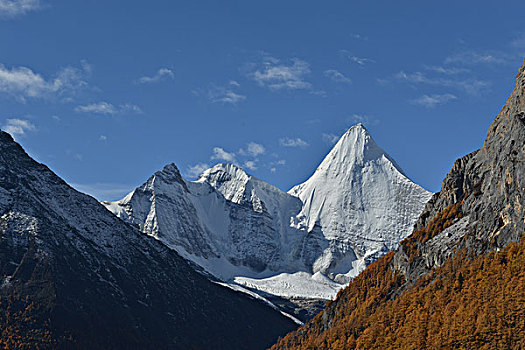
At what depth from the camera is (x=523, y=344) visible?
191000mm

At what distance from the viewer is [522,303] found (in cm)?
19875

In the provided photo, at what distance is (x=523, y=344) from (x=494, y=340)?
8.72 metres

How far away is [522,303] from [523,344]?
413 inches

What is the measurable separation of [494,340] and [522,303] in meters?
9.23

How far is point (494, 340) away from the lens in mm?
198875
